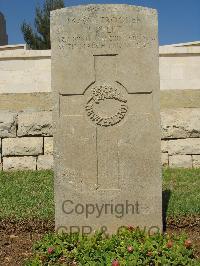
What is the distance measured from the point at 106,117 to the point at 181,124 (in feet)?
12.2

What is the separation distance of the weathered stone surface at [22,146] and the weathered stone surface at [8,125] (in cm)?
10

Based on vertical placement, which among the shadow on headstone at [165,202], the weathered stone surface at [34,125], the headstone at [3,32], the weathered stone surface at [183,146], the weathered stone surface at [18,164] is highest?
the headstone at [3,32]

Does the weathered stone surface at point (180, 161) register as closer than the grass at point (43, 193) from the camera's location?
No

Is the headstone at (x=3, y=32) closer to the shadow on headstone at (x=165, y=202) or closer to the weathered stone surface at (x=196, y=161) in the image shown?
the weathered stone surface at (x=196, y=161)

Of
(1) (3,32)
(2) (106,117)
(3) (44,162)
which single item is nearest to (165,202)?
(2) (106,117)

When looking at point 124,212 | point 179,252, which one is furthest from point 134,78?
point 179,252

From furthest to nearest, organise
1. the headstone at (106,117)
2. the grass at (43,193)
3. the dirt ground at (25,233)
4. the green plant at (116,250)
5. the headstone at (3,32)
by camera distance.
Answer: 1. the headstone at (3,32)
2. the grass at (43,193)
3. the headstone at (106,117)
4. the dirt ground at (25,233)
5. the green plant at (116,250)

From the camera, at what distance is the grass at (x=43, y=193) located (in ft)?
17.1

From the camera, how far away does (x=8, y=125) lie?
7.59 meters

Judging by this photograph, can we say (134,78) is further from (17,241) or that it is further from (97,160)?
(17,241)

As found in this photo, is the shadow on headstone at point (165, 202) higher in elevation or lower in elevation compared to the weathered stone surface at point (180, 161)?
lower

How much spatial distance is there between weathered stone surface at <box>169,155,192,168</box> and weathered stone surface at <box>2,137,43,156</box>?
7.35 ft

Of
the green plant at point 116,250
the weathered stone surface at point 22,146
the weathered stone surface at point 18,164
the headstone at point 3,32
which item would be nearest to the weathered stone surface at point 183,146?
the weathered stone surface at point 22,146

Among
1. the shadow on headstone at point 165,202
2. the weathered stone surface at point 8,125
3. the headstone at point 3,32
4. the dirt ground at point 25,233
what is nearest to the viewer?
the dirt ground at point 25,233
